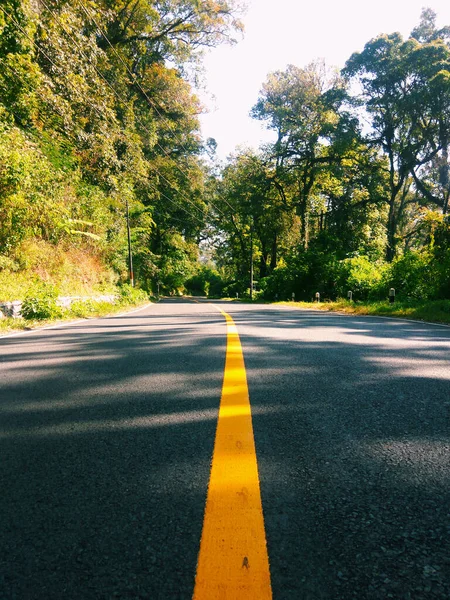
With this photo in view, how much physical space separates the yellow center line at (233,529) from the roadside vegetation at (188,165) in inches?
319

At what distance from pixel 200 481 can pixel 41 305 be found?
8.45 m

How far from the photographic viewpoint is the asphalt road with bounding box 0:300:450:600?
1023mm

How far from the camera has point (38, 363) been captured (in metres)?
4.02

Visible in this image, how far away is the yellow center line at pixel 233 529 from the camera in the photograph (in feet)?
3.21

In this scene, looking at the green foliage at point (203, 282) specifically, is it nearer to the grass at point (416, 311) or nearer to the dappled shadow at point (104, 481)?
the grass at point (416, 311)

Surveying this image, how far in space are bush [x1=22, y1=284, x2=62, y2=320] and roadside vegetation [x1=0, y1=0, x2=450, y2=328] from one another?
0.15 ft

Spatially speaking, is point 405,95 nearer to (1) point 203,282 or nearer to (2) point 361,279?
(2) point 361,279

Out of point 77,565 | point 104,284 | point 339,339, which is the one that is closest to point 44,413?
point 77,565

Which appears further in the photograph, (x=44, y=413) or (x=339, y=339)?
(x=339, y=339)


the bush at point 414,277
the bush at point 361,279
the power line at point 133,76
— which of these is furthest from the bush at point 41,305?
the bush at point 361,279

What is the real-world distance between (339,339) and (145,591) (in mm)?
4848

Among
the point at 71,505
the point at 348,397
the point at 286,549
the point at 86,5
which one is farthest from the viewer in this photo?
the point at 86,5

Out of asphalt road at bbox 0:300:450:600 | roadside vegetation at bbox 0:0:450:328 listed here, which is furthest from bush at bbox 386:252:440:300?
asphalt road at bbox 0:300:450:600

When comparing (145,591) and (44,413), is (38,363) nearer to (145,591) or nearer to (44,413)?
(44,413)
